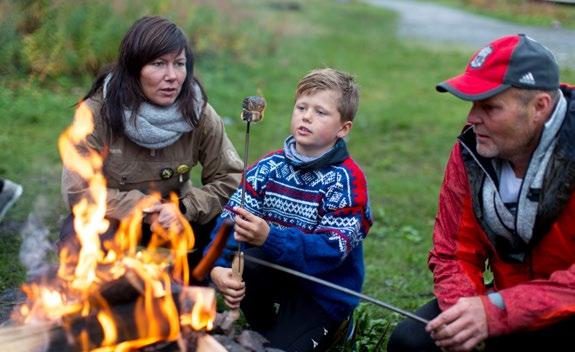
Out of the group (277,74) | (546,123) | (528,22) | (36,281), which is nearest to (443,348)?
(546,123)

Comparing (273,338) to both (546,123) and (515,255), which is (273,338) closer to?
(515,255)

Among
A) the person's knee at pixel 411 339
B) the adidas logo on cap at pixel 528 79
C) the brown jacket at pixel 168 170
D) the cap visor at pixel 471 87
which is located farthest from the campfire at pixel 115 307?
the adidas logo on cap at pixel 528 79

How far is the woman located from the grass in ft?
2.73

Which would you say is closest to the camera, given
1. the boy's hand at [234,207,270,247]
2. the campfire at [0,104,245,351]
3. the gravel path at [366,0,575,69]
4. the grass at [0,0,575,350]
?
the campfire at [0,104,245,351]

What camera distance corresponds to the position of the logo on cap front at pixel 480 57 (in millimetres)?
3216

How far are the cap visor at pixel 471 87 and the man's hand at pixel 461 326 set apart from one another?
0.82 metres

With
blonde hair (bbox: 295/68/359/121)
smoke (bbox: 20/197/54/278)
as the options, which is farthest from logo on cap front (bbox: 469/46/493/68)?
smoke (bbox: 20/197/54/278)

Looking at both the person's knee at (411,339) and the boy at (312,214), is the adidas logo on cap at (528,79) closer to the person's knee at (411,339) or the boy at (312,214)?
the boy at (312,214)

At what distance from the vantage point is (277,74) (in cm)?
1203

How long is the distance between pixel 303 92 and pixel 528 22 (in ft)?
58.0

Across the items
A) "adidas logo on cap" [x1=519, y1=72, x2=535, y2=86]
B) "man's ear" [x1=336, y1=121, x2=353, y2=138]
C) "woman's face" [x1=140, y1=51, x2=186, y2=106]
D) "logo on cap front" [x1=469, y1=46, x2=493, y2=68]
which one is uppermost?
"logo on cap front" [x1=469, y1=46, x2=493, y2=68]

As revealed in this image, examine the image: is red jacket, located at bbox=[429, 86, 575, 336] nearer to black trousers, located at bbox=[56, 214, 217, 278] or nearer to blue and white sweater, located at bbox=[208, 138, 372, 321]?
blue and white sweater, located at bbox=[208, 138, 372, 321]

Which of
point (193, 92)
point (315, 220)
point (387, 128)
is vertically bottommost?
point (387, 128)

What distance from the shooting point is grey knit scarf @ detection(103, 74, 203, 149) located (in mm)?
4176
